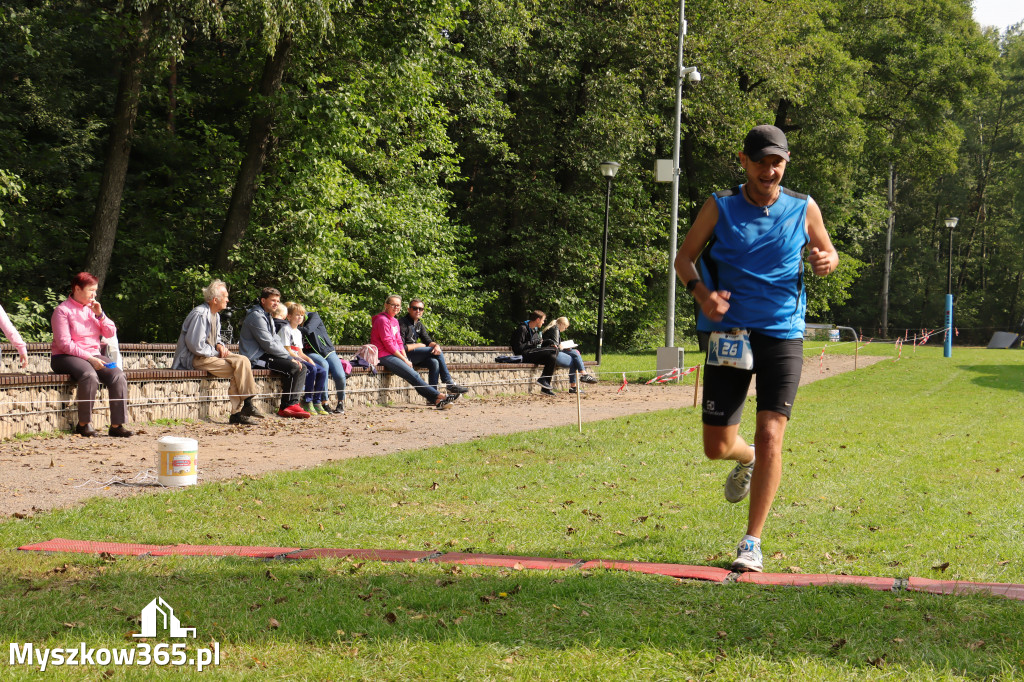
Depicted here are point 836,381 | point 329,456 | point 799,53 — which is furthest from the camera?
point 799,53

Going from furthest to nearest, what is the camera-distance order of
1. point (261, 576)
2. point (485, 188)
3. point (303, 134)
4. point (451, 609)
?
1. point (485, 188)
2. point (303, 134)
3. point (261, 576)
4. point (451, 609)

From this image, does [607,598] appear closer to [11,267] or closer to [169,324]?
[169,324]

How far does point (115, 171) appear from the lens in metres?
19.0

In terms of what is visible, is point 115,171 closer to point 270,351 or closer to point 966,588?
point 270,351

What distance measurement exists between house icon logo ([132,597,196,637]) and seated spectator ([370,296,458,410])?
35.1ft

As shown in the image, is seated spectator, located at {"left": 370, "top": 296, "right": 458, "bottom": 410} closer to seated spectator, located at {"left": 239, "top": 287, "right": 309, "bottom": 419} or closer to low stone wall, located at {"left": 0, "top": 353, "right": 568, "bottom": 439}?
low stone wall, located at {"left": 0, "top": 353, "right": 568, "bottom": 439}

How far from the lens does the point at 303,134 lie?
20094 millimetres

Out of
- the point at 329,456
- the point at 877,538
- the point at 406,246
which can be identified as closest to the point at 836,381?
the point at 406,246

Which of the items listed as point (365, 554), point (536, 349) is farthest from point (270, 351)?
point (365, 554)

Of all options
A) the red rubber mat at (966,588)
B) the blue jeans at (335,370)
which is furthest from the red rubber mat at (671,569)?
the blue jeans at (335,370)

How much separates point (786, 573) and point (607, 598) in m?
1.10

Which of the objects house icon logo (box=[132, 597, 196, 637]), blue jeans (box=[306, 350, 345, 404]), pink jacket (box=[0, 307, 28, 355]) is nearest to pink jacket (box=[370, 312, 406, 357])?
blue jeans (box=[306, 350, 345, 404])

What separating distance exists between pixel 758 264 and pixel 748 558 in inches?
59.9

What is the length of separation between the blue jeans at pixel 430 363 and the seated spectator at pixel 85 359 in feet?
18.6
